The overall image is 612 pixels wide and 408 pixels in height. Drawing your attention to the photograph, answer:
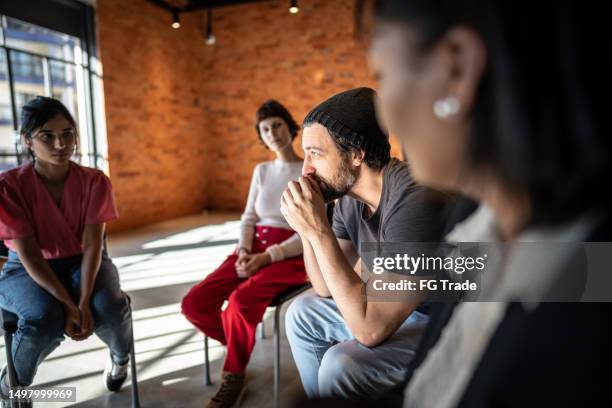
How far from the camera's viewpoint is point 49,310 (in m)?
1.65

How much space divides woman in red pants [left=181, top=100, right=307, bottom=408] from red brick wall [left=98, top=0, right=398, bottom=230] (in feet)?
14.1

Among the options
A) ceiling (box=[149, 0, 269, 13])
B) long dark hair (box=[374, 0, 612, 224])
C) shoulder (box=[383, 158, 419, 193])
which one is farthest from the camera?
ceiling (box=[149, 0, 269, 13])

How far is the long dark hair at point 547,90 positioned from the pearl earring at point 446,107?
3 cm

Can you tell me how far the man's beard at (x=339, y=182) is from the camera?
1.42 m

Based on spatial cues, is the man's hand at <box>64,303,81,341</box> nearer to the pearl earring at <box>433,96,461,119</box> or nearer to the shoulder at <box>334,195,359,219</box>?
the shoulder at <box>334,195,359,219</box>

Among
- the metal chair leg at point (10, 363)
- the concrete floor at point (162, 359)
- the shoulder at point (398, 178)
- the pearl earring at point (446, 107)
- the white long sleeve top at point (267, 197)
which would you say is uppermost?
the pearl earring at point (446, 107)

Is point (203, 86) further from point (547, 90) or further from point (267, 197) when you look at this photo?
point (547, 90)

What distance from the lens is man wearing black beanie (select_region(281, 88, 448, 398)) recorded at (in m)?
1.16

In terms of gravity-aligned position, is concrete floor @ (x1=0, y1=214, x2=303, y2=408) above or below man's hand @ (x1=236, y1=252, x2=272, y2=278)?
below

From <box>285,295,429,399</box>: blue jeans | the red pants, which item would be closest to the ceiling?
the red pants

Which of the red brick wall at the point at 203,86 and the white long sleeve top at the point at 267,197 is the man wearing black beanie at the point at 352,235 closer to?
the white long sleeve top at the point at 267,197

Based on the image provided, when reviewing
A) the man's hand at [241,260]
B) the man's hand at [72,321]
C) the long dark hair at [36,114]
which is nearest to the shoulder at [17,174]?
the long dark hair at [36,114]

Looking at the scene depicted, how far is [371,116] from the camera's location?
4.56ft

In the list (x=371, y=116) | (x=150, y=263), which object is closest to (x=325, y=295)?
(x=371, y=116)
